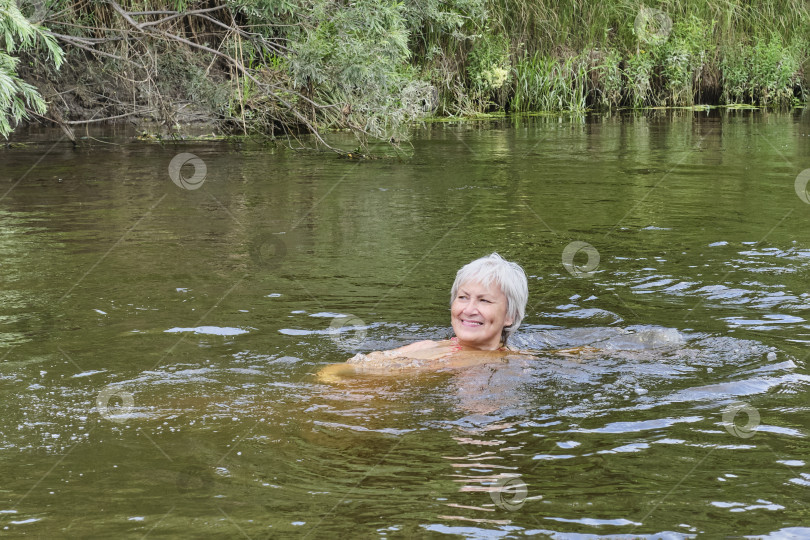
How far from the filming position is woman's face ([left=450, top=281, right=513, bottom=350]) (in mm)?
5647

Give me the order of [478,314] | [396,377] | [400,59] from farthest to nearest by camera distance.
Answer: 1. [400,59]
2. [478,314]
3. [396,377]

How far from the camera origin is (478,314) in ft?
18.6

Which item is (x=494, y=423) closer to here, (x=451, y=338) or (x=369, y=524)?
(x=369, y=524)

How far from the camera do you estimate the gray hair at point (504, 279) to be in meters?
5.67

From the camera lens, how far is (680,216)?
1024cm

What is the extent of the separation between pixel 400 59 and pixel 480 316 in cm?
1018

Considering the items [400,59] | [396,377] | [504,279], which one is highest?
[400,59]

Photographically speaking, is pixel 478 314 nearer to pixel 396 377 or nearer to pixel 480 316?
pixel 480 316

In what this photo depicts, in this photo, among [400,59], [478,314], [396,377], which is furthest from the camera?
[400,59]

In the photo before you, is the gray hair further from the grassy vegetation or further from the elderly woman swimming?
the grassy vegetation

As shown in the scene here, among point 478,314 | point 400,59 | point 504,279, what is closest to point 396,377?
point 478,314

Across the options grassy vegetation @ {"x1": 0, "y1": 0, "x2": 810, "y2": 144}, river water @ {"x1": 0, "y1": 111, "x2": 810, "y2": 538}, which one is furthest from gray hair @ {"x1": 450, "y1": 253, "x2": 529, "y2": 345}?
grassy vegetation @ {"x1": 0, "y1": 0, "x2": 810, "y2": 144}

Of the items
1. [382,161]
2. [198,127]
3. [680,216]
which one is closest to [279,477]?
[680,216]

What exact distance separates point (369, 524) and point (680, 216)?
7586mm
